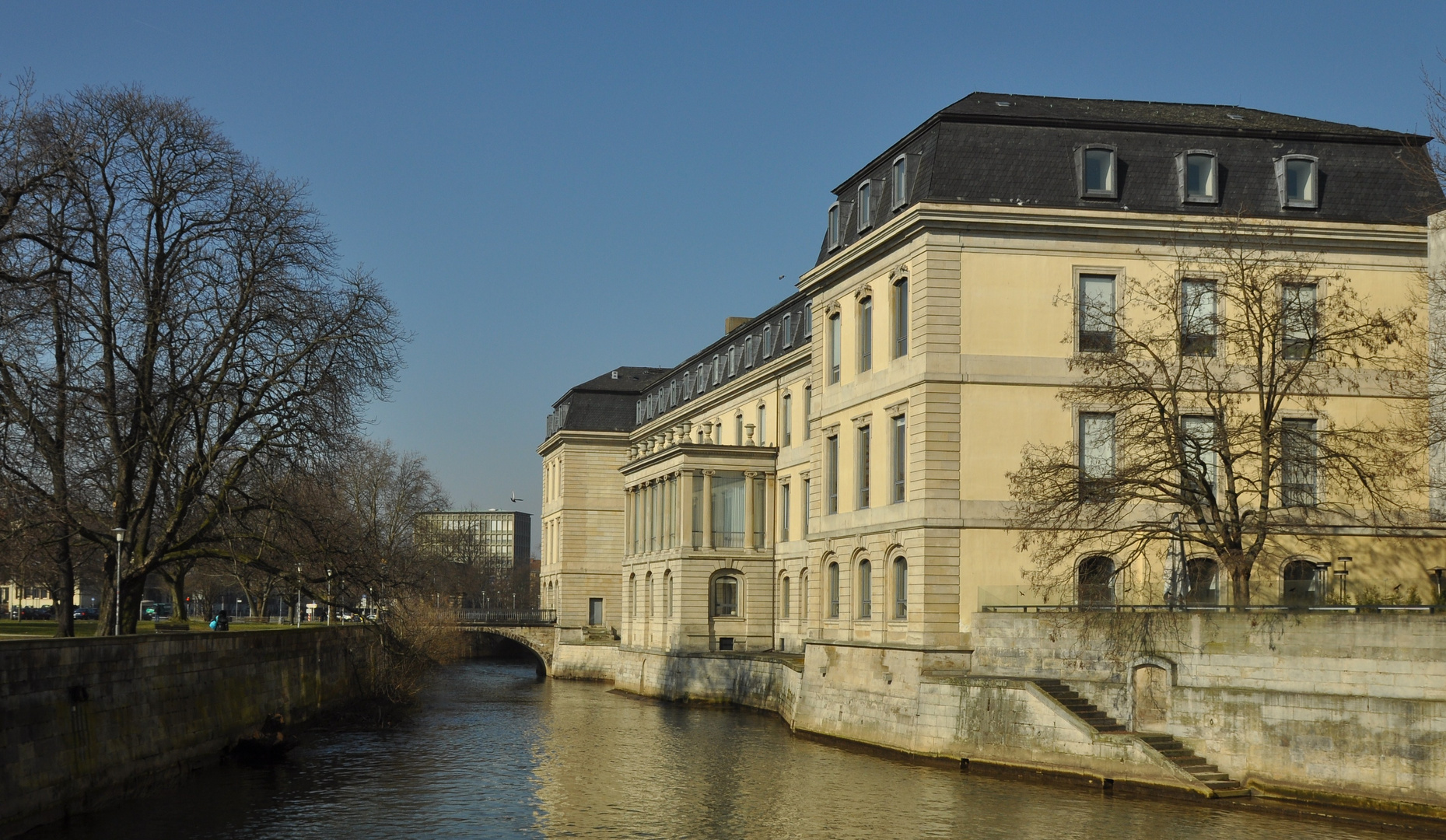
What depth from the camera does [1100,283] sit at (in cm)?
3744

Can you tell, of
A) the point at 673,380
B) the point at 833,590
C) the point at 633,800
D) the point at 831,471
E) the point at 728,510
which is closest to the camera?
the point at 633,800

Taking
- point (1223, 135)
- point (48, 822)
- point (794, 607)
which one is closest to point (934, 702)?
point (1223, 135)

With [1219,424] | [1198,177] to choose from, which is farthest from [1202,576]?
[1198,177]

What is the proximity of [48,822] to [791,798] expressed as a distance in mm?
14262

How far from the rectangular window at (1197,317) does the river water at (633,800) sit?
1173 centimetres

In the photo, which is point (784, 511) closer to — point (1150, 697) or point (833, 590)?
point (833, 590)

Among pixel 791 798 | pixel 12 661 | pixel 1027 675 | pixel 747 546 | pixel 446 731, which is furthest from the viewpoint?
pixel 747 546

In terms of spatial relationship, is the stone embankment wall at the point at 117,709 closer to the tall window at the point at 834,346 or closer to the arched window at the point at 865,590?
the arched window at the point at 865,590

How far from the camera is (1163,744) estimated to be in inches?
1187

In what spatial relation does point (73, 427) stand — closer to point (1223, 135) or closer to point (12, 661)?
point (12, 661)

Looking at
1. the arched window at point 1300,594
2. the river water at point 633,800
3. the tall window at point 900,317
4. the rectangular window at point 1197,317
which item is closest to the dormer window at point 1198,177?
the rectangular window at point 1197,317

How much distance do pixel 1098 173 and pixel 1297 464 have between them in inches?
357

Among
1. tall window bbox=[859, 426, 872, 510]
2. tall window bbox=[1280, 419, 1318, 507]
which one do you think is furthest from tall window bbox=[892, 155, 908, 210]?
tall window bbox=[1280, 419, 1318, 507]

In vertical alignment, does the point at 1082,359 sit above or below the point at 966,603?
above
